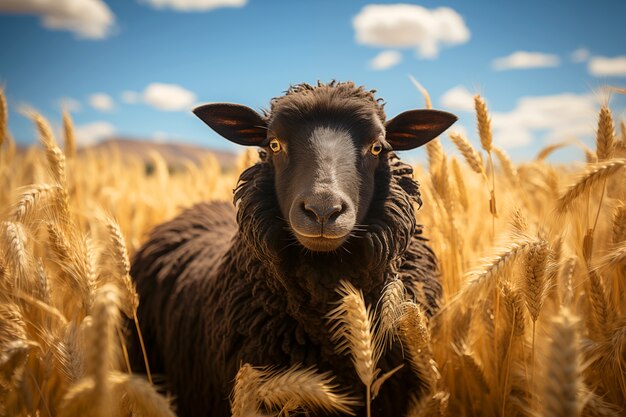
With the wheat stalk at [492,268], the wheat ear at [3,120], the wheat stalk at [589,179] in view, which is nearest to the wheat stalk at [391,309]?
the wheat stalk at [492,268]

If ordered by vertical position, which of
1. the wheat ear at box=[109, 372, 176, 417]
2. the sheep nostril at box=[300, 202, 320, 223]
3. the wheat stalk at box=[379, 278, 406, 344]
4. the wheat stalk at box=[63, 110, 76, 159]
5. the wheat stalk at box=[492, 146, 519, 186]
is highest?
the wheat stalk at box=[63, 110, 76, 159]

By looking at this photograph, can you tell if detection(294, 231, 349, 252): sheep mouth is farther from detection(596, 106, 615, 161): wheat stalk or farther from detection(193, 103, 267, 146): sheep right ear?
detection(596, 106, 615, 161): wheat stalk

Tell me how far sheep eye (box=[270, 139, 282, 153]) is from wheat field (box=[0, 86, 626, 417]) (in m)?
0.99

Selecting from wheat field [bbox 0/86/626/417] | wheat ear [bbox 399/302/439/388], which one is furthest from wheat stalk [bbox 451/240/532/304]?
wheat ear [bbox 399/302/439/388]

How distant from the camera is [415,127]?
2.87 m

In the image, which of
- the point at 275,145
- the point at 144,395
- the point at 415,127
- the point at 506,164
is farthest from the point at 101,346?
the point at 506,164

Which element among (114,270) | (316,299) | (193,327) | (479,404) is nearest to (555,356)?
(316,299)

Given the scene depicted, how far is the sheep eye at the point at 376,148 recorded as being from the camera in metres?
2.59

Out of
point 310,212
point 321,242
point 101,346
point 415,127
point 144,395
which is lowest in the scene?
point 144,395

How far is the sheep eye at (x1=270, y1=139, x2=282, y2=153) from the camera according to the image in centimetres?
263

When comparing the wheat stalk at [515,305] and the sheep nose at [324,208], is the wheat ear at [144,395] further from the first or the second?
the wheat stalk at [515,305]

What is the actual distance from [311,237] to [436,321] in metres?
1.19

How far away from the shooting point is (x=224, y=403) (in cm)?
273

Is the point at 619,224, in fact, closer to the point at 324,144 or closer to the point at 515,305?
the point at 515,305
